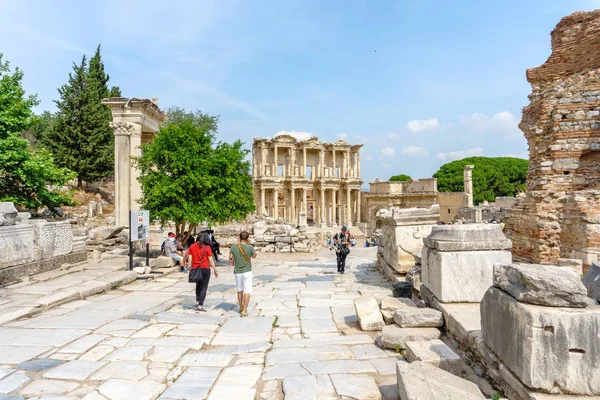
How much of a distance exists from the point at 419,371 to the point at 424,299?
113 inches

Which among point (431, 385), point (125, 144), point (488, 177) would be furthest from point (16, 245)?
point (488, 177)

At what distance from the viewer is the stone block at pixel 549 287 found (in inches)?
105

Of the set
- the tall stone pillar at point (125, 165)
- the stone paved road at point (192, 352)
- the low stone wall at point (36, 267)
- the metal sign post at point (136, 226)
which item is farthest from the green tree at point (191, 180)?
the stone paved road at point (192, 352)

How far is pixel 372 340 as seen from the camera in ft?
15.7

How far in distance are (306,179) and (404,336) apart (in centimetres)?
4626

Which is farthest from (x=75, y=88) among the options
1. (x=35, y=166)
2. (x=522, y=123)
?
(x=522, y=123)

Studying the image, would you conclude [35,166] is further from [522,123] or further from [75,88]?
[75,88]

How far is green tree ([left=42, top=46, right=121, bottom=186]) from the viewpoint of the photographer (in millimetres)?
29906

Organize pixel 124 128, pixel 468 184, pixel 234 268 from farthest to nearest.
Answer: pixel 468 184, pixel 124 128, pixel 234 268

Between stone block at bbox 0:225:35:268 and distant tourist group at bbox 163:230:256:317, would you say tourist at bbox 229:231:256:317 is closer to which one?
distant tourist group at bbox 163:230:256:317

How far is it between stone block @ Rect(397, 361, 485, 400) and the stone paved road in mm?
439

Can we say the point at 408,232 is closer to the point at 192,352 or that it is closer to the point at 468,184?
the point at 192,352

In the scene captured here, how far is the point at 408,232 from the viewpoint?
28.8ft

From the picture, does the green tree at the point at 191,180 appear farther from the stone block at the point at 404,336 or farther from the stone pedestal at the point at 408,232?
the stone block at the point at 404,336
